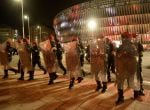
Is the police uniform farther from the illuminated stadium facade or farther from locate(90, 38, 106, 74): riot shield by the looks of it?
the illuminated stadium facade

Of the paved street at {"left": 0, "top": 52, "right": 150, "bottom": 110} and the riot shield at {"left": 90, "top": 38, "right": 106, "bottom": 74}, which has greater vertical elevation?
the riot shield at {"left": 90, "top": 38, "right": 106, "bottom": 74}

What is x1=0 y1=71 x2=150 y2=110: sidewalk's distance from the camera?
307 inches

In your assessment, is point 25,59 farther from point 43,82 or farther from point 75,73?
point 75,73

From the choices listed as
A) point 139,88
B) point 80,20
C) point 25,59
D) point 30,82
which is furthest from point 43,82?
point 80,20

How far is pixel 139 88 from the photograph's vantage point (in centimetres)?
853

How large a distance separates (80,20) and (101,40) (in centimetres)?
7677

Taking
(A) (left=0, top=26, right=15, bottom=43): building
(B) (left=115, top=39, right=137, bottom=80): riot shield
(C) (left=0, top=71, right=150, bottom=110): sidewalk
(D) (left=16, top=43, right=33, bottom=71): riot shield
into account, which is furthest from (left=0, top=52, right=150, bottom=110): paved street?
(A) (left=0, top=26, right=15, bottom=43): building

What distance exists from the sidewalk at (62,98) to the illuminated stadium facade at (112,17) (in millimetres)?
58799

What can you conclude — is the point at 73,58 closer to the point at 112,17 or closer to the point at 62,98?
the point at 62,98

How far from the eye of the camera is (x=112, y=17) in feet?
259

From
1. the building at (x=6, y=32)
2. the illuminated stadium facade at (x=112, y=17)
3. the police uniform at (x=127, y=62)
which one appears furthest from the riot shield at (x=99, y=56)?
the building at (x=6, y=32)

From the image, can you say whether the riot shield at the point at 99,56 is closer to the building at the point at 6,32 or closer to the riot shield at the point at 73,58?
the riot shield at the point at 73,58

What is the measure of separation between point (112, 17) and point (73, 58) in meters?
69.8

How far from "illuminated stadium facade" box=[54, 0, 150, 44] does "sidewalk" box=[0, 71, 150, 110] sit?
58799 mm
